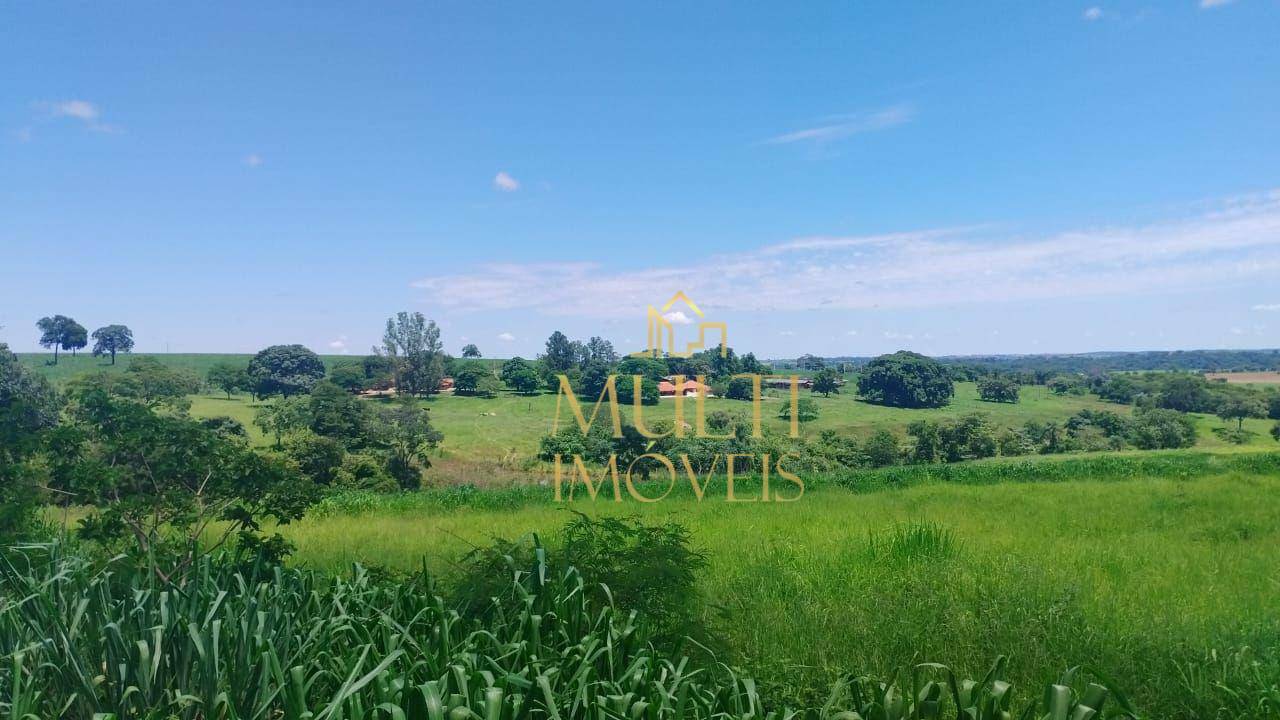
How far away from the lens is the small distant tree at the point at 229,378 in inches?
1702

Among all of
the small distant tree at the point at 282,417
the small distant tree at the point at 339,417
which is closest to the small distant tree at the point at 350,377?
the small distant tree at the point at 282,417

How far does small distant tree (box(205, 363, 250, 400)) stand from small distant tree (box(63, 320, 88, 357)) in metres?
9.35

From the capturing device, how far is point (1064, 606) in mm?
6461

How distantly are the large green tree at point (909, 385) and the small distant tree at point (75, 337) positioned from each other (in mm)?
52430

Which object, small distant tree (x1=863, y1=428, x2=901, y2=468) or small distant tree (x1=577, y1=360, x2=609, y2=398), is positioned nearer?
small distant tree (x1=863, y1=428, x2=901, y2=468)

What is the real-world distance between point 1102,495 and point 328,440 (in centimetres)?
2451

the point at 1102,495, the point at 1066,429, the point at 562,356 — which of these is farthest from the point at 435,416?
the point at 1066,429

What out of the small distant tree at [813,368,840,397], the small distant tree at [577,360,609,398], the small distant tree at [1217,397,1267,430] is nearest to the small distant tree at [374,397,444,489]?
the small distant tree at [577,360,609,398]

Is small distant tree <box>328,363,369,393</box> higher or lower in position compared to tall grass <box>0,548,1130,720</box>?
higher

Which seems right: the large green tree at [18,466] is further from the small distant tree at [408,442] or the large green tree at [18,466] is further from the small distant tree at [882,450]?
the small distant tree at [882,450]

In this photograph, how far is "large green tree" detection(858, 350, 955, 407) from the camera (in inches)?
1785

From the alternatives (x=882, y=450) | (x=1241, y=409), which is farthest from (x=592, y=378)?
(x=1241, y=409)

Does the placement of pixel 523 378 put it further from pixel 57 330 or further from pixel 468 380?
pixel 57 330
